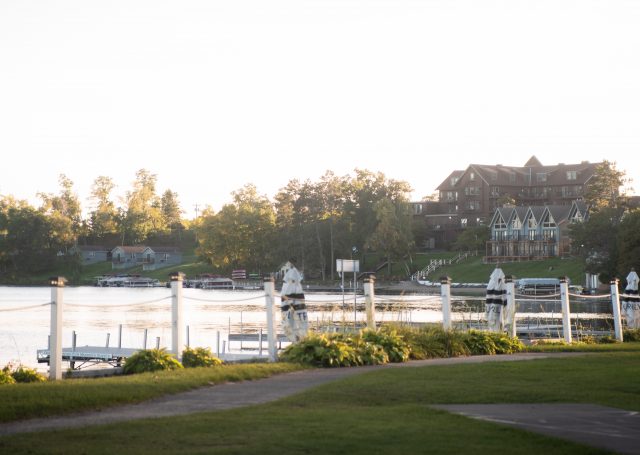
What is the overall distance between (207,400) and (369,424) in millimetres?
3146

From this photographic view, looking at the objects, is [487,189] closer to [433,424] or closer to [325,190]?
[325,190]

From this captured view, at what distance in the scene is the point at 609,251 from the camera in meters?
94.9

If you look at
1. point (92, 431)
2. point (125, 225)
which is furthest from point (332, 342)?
point (125, 225)

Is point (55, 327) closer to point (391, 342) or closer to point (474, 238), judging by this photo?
point (391, 342)

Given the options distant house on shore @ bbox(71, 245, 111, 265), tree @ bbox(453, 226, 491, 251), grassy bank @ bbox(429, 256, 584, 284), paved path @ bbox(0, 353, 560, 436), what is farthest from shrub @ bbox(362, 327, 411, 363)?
distant house on shore @ bbox(71, 245, 111, 265)

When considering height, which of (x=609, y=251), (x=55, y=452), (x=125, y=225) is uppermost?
(x=125, y=225)

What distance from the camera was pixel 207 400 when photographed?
14047 mm

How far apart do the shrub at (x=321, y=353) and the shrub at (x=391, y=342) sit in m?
1.07

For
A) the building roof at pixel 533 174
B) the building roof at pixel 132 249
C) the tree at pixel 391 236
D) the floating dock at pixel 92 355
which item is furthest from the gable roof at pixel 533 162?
the floating dock at pixel 92 355

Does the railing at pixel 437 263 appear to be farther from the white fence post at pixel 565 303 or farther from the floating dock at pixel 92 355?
the white fence post at pixel 565 303

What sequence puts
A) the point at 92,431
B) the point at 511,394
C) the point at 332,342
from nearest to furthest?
the point at 92,431 < the point at 511,394 < the point at 332,342

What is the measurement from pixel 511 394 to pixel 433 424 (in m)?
3.25

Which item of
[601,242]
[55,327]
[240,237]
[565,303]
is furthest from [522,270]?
[55,327]

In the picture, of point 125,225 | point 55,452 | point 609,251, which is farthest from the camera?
point 125,225
